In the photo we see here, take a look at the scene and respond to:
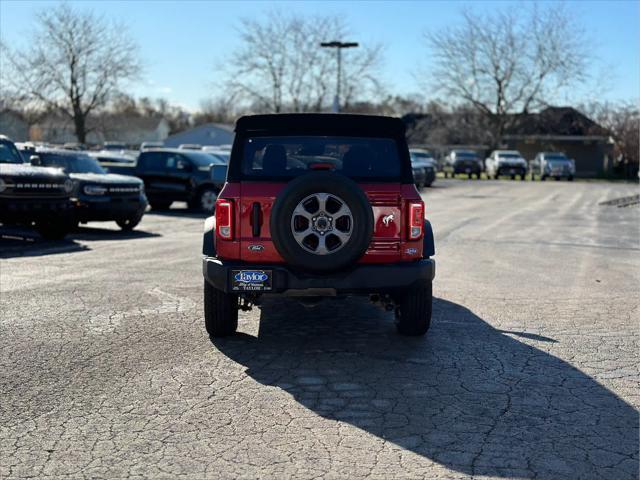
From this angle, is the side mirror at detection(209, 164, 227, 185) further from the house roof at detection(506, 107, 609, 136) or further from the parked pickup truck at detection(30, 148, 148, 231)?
the house roof at detection(506, 107, 609, 136)

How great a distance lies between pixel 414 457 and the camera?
421 cm

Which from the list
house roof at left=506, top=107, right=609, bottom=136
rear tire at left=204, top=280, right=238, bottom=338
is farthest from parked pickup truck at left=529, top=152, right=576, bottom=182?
rear tire at left=204, top=280, right=238, bottom=338

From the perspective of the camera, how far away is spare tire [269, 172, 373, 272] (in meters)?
5.98

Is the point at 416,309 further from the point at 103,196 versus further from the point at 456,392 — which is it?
the point at 103,196

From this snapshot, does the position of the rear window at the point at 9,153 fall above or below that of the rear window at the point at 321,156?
below

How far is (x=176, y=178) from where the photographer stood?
2206 centimetres

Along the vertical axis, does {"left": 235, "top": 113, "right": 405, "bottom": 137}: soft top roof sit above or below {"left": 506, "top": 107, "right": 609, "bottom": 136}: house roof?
below

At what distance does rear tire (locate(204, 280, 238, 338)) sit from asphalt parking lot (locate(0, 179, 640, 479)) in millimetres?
137

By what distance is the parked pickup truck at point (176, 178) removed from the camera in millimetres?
21844

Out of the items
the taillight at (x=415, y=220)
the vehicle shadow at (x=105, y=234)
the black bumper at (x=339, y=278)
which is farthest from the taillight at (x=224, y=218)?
the vehicle shadow at (x=105, y=234)

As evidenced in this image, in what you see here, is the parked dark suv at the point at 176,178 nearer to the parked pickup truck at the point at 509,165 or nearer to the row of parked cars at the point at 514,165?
the row of parked cars at the point at 514,165

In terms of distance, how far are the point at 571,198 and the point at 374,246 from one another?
1062 inches

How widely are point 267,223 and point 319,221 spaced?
19.6 inches

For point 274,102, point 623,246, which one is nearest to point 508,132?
point 274,102
